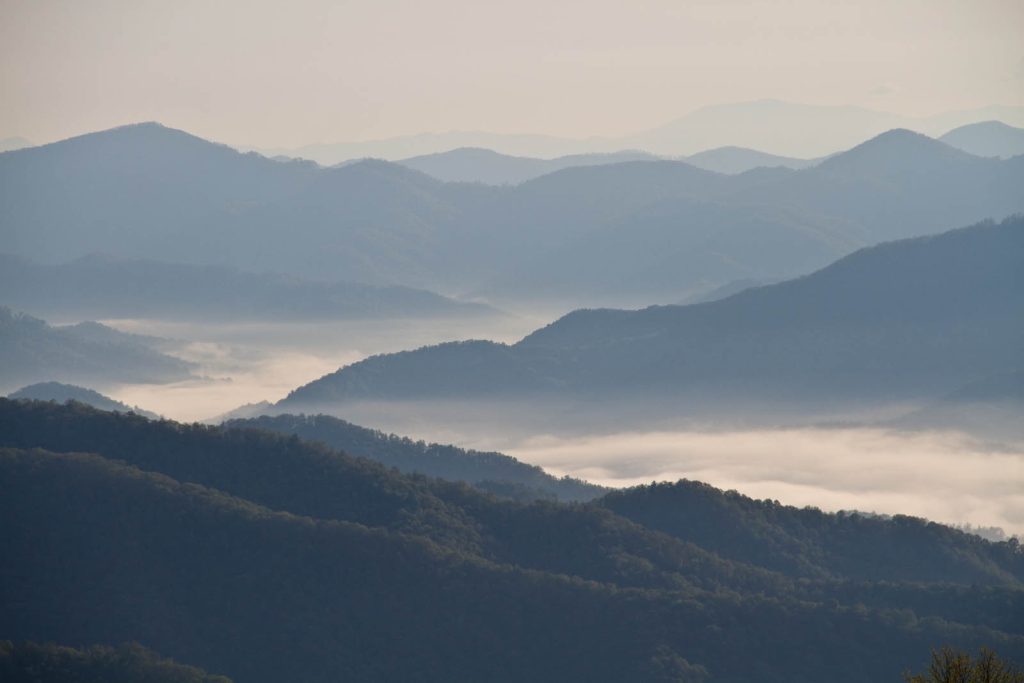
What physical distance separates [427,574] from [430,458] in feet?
185

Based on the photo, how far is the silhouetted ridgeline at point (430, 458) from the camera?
486 feet

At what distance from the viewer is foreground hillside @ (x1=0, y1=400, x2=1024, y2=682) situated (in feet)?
299

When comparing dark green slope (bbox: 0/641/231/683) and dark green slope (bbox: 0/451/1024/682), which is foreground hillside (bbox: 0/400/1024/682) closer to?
dark green slope (bbox: 0/451/1024/682)

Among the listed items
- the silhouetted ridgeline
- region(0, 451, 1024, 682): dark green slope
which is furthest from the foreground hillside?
the silhouetted ridgeline

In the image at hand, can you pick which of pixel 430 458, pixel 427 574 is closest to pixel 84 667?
pixel 427 574

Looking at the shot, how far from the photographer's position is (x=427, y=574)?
97.3 m

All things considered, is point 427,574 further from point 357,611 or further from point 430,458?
point 430,458

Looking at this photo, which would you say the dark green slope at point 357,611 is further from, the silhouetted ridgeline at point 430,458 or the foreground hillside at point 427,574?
the silhouetted ridgeline at point 430,458

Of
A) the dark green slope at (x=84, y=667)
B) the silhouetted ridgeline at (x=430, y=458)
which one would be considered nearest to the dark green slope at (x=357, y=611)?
the dark green slope at (x=84, y=667)

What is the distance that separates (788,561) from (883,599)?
12.1 meters

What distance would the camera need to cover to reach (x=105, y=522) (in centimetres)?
10112

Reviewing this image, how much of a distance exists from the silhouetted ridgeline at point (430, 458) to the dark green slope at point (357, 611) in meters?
42.9

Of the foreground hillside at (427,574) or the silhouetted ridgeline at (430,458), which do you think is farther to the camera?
the silhouetted ridgeline at (430,458)

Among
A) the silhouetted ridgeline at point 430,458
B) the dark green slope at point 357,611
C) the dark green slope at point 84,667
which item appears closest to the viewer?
the dark green slope at point 84,667
